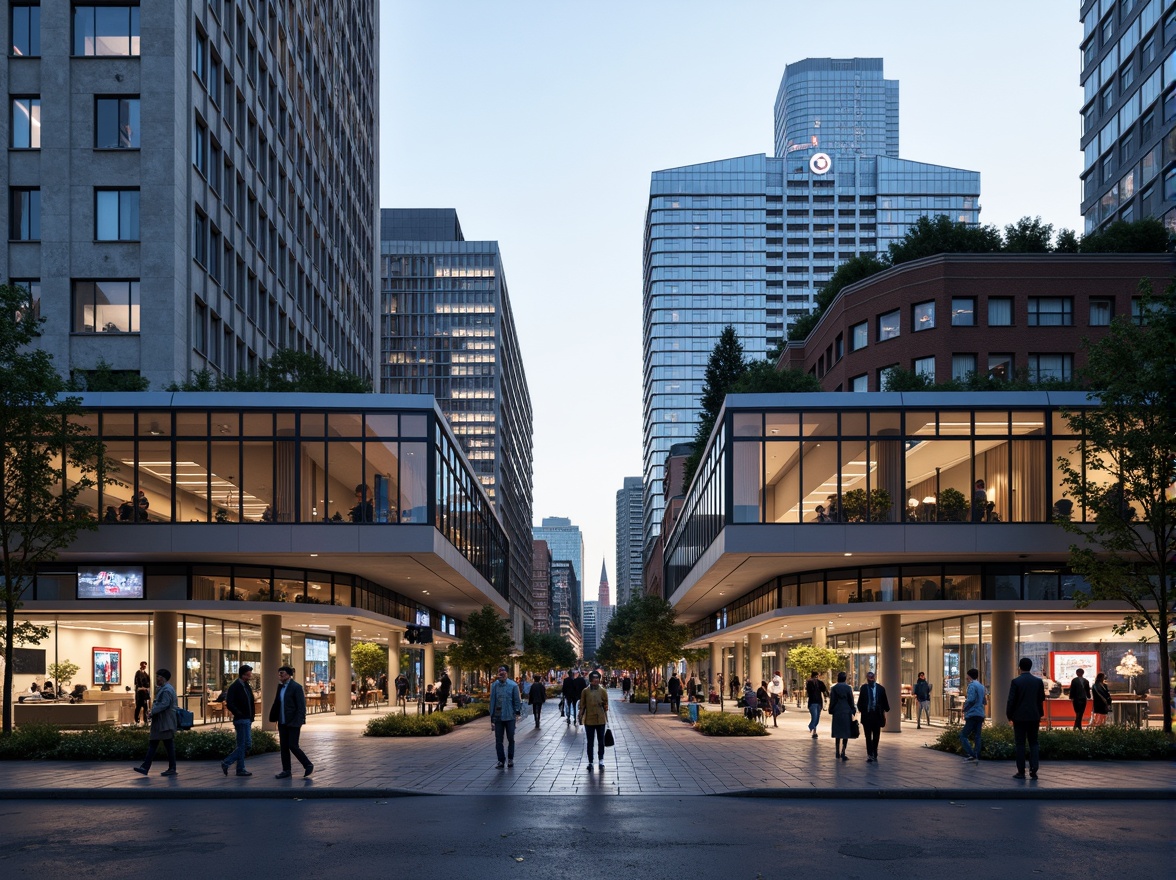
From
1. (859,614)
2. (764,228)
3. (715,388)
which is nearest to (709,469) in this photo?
(859,614)

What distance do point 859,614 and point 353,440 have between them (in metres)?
17.0

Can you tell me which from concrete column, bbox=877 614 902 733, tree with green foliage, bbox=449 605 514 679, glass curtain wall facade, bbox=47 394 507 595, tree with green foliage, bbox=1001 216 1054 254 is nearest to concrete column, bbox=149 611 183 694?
glass curtain wall facade, bbox=47 394 507 595

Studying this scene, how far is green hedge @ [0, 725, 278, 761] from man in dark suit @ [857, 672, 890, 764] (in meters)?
12.9

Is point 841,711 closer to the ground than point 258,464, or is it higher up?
closer to the ground

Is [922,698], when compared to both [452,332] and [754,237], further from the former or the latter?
[754,237]

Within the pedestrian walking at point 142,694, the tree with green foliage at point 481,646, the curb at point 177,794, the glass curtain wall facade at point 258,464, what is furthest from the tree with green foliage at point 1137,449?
the tree with green foliage at point 481,646

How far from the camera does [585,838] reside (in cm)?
1327

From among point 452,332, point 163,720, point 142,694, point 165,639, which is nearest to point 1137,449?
point 163,720

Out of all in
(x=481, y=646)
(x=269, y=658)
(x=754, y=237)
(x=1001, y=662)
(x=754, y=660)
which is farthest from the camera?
(x=754, y=237)

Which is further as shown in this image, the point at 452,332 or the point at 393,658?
the point at 452,332

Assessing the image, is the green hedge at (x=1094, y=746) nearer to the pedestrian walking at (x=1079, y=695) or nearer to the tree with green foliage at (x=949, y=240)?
the pedestrian walking at (x=1079, y=695)

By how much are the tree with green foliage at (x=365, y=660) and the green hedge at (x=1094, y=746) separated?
38.5 m

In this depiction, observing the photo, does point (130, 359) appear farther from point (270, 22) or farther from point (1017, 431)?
point (1017, 431)

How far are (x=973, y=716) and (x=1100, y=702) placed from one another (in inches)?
410
